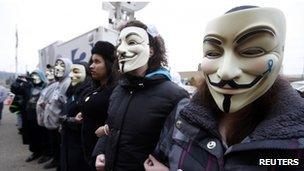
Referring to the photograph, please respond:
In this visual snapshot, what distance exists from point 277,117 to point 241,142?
167 millimetres

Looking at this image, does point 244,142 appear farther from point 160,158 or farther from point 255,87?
point 160,158

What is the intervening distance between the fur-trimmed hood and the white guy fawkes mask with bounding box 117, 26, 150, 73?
941 mm

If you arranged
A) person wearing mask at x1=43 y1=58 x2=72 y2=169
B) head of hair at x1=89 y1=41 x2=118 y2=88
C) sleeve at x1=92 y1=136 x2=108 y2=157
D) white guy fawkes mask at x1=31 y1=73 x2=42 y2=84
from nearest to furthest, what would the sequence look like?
sleeve at x1=92 y1=136 x2=108 y2=157
head of hair at x1=89 y1=41 x2=118 y2=88
person wearing mask at x1=43 y1=58 x2=72 y2=169
white guy fawkes mask at x1=31 y1=73 x2=42 y2=84

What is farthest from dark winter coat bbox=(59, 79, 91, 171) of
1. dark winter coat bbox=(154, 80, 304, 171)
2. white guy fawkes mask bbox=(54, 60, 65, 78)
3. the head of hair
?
dark winter coat bbox=(154, 80, 304, 171)

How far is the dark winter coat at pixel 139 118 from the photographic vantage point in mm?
2043

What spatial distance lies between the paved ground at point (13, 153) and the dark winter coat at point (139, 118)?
4174 millimetres

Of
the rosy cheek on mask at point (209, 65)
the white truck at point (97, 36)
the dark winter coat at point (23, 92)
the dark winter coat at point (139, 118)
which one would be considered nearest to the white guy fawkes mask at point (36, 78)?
the dark winter coat at point (23, 92)

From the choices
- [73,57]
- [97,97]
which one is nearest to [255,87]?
[97,97]

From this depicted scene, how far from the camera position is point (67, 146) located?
365cm

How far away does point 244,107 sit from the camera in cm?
134

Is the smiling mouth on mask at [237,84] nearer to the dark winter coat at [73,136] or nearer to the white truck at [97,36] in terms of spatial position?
the dark winter coat at [73,136]

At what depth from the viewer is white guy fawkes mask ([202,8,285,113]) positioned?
48.9 inches

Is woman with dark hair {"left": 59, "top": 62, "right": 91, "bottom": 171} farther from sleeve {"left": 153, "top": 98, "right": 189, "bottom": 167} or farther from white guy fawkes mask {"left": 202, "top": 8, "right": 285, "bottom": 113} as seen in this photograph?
white guy fawkes mask {"left": 202, "top": 8, "right": 285, "bottom": 113}

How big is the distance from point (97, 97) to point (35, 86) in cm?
415
